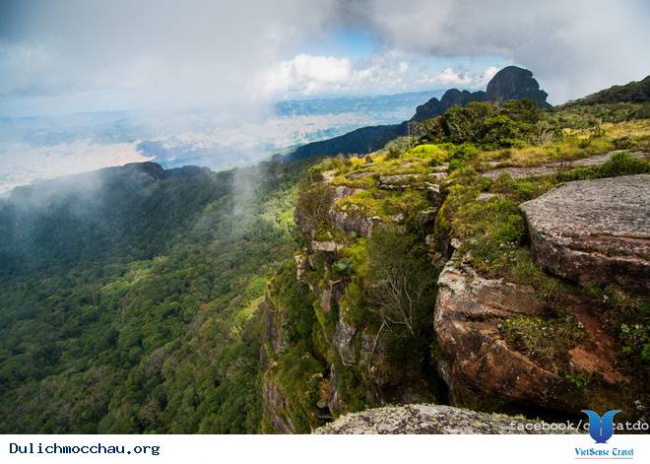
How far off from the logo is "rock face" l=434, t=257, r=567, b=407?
62 centimetres

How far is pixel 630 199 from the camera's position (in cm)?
962

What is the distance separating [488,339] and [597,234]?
156 inches

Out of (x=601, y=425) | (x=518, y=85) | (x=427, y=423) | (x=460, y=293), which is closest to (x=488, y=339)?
(x=460, y=293)

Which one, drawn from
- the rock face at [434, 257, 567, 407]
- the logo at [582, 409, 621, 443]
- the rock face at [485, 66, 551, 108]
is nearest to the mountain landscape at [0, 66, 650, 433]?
the rock face at [434, 257, 567, 407]

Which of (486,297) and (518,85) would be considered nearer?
(486,297)

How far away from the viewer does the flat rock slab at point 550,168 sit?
1512 centimetres

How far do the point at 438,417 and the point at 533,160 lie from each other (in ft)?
51.0

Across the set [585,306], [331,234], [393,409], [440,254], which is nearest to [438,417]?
[393,409]

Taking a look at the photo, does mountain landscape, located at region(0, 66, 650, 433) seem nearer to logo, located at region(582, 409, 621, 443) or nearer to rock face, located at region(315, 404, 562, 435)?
rock face, located at region(315, 404, 562, 435)

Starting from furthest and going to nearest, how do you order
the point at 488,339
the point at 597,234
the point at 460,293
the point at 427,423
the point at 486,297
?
the point at 460,293 < the point at 486,297 < the point at 597,234 < the point at 488,339 < the point at 427,423

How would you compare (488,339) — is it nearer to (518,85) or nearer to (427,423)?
(427,423)

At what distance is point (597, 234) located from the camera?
8258 mm

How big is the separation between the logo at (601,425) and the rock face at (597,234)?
2.81 metres

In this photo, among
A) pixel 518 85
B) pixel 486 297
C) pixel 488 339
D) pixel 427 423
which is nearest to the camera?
pixel 427 423
